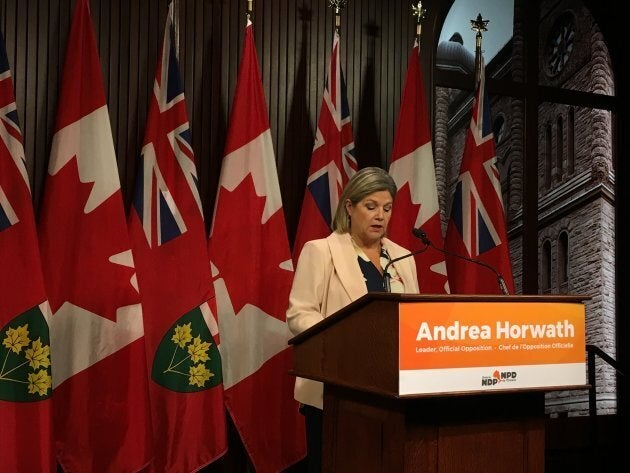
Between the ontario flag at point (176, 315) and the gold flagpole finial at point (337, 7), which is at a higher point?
the gold flagpole finial at point (337, 7)

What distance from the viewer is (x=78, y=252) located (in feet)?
9.38

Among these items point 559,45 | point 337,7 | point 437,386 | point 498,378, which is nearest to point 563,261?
point 559,45

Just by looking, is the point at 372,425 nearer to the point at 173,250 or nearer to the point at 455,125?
the point at 173,250

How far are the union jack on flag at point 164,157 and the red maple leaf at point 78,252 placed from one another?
20 cm

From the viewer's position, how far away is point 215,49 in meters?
3.41

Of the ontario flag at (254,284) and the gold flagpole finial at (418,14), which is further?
the gold flagpole finial at (418,14)

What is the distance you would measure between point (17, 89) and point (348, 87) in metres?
1.68

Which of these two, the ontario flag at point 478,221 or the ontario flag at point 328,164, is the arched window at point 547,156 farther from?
the ontario flag at point 328,164

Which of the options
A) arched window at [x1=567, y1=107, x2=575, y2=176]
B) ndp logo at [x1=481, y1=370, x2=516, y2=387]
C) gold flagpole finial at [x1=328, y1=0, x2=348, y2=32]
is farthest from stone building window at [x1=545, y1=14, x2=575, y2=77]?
ndp logo at [x1=481, y1=370, x2=516, y2=387]

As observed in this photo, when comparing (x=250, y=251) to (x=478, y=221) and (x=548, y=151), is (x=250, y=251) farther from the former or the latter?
(x=548, y=151)

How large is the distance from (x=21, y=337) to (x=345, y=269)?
1343 millimetres

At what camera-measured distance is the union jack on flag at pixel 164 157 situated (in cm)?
304

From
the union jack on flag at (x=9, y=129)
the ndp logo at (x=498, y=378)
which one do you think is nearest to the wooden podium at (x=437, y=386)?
the ndp logo at (x=498, y=378)

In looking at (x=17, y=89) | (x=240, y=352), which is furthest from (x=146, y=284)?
(x=17, y=89)
